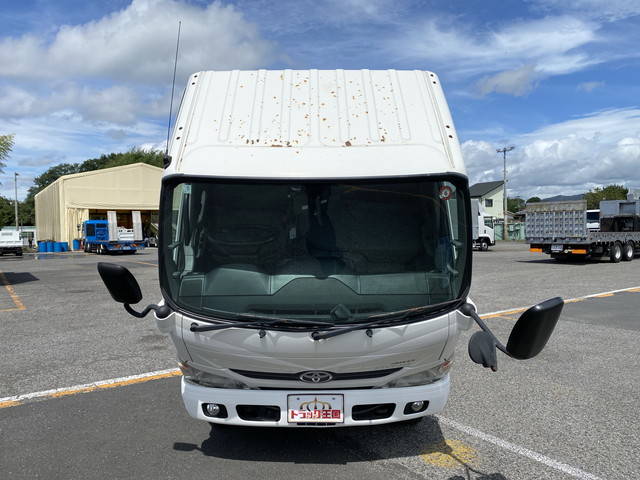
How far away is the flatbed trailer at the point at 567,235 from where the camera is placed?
66.1 ft

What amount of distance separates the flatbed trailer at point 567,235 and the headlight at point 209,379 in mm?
19528

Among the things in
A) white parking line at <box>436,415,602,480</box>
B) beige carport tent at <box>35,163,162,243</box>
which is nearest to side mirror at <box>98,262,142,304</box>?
white parking line at <box>436,415,602,480</box>

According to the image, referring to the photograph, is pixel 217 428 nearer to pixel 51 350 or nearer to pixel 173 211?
pixel 173 211

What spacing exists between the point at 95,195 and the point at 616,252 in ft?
123

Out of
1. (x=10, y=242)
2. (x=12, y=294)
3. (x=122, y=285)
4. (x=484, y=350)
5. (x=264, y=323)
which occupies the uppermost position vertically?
(x=122, y=285)

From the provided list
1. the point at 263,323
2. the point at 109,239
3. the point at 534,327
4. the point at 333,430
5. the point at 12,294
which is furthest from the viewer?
the point at 109,239

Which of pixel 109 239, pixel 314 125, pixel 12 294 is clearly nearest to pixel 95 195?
pixel 109 239

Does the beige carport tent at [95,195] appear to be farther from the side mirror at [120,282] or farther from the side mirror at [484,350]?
the side mirror at [484,350]

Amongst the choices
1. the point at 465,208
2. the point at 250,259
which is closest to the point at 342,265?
the point at 250,259

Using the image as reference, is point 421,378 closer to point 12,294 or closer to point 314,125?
point 314,125

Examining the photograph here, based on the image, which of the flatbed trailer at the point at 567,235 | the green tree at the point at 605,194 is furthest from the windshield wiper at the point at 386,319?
the green tree at the point at 605,194

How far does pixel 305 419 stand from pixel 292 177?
5.00 ft

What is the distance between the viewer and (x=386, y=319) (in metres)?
3.23

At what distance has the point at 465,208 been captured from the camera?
346cm
